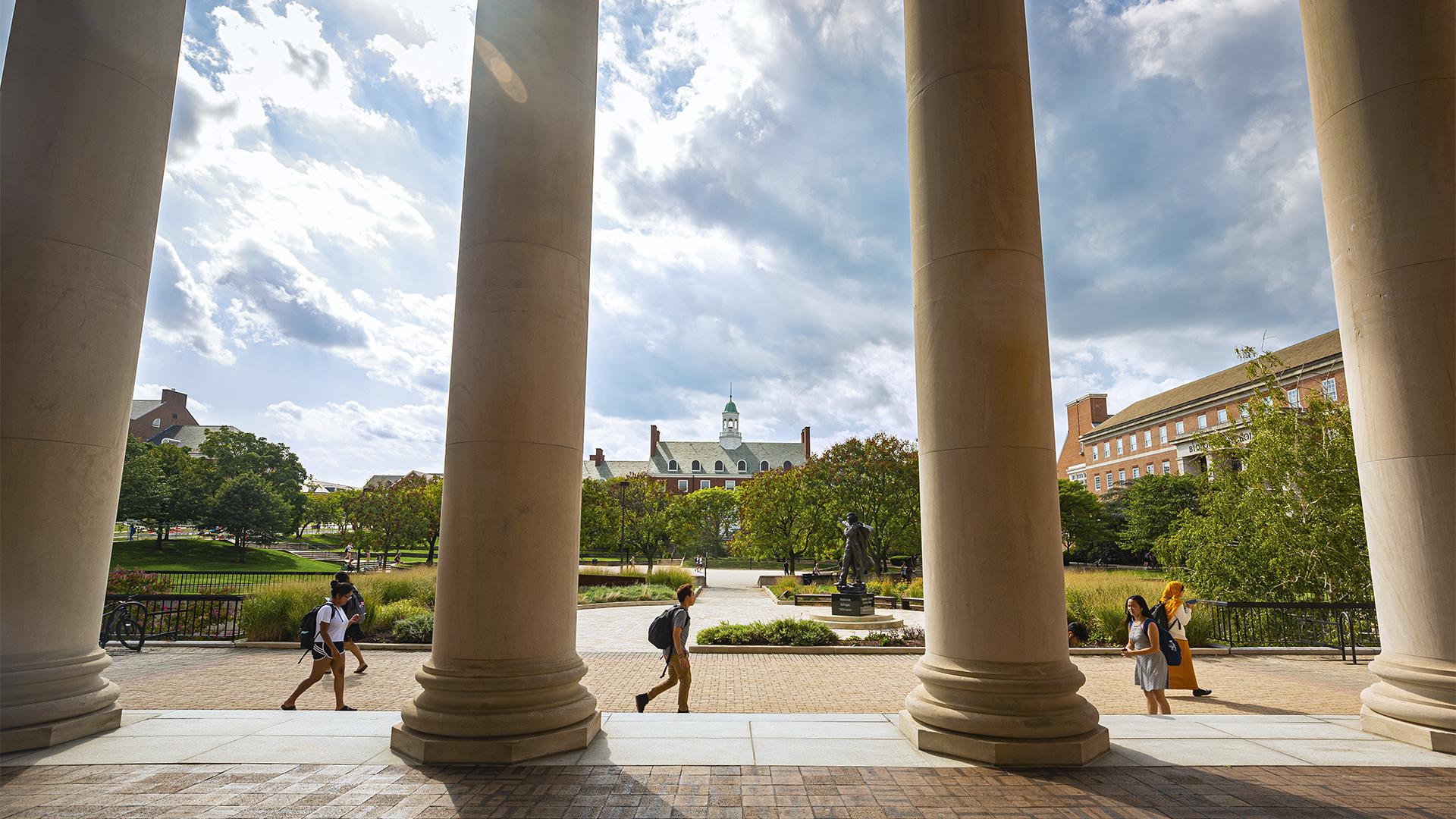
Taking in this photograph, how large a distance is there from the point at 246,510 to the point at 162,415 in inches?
3221

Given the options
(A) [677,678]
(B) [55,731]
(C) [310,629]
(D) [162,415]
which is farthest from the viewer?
(D) [162,415]

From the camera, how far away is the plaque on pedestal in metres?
28.8

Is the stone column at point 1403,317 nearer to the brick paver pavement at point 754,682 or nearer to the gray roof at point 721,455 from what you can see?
the brick paver pavement at point 754,682

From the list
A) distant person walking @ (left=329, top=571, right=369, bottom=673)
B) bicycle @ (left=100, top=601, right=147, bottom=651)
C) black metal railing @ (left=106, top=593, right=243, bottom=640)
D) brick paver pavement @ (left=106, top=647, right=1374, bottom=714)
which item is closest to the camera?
brick paver pavement @ (left=106, top=647, right=1374, bottom=714)

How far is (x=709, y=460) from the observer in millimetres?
164125

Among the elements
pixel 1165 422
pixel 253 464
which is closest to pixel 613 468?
pixel 253 464

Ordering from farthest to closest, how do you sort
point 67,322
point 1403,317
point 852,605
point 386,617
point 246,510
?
point 246,510 → point 852,605 → point 386,617 → point 1403,317 → point 67,322

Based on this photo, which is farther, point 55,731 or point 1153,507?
point 1153,507

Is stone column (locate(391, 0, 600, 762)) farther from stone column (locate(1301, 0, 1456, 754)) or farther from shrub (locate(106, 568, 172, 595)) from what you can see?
shrub (locate(106, 568, 172, 595))

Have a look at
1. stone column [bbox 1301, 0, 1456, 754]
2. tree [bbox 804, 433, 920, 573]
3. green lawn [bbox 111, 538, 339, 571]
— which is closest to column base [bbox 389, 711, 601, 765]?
stone column [bbox 1301, 0, 1456, 754]

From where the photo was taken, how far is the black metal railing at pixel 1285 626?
76.0ft

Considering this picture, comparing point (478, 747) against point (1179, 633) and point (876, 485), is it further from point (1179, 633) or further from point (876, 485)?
point (876, 485)

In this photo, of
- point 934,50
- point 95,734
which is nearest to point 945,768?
point 934,50

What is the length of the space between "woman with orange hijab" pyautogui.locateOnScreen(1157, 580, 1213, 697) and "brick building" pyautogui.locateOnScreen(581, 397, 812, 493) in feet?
460
